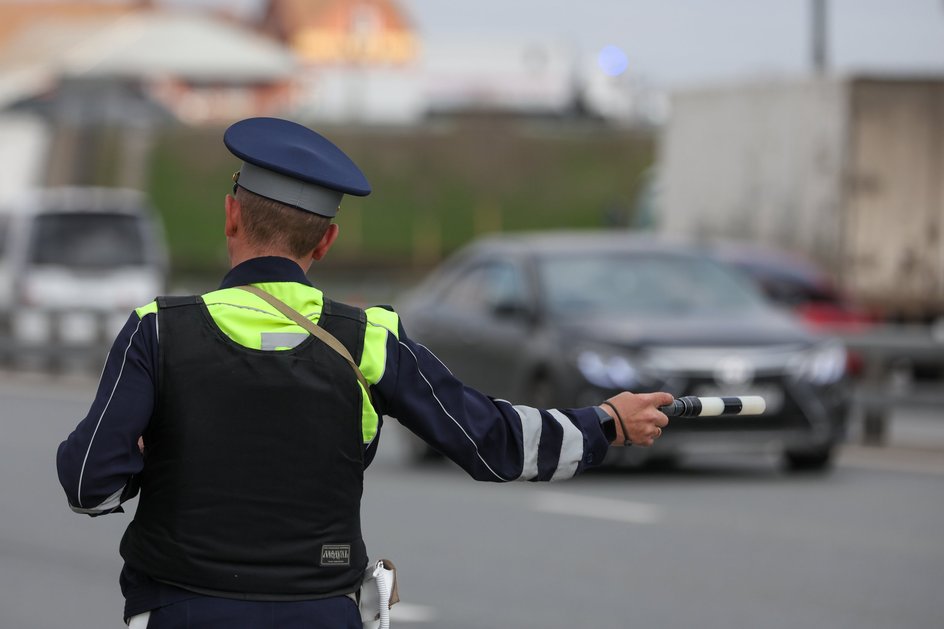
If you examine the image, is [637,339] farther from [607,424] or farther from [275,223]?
[275,223]

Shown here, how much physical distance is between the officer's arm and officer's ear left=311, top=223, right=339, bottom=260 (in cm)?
35

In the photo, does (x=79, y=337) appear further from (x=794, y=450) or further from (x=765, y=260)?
(x=794, y=450)

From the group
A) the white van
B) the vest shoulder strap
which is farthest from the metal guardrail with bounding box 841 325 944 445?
the vest shoulder strap

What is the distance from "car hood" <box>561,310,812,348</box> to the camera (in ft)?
42.4

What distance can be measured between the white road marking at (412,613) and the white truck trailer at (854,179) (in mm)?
14866

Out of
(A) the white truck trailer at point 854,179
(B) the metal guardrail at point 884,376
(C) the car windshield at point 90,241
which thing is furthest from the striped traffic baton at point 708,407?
(C) the car windshield at point 90,241

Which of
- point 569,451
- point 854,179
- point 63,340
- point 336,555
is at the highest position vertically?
point 569,451

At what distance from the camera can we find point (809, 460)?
13.5 m

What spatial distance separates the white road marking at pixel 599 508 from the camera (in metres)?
11.4

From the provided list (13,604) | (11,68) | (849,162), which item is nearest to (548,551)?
(13,604)

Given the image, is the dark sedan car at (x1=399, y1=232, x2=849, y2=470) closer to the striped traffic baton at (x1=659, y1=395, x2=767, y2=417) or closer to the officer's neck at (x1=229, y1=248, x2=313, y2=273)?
the striped traffic baton at (x1=659, y1=395, x2=767, y2=417)

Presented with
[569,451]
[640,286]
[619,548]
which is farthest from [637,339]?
[569,451]

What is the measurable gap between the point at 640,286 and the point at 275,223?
34.3ft

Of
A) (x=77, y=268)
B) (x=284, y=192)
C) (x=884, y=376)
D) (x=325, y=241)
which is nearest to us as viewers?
(x=284, y=192)
